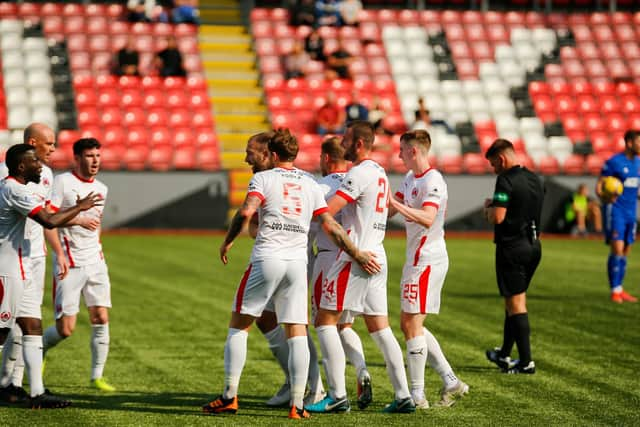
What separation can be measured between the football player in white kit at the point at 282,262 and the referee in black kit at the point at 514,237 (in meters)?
2.50

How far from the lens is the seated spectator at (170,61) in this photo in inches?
1137

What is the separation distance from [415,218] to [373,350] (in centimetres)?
339

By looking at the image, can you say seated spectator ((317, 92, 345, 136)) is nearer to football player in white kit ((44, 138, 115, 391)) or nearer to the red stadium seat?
the red stadium seat

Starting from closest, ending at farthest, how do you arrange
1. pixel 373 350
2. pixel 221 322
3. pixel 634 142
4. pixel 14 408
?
pixel 14 408 → pixel 373 350 → pixel 221 322 → pixel 634 142

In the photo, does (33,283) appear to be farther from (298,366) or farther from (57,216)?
(298,366)

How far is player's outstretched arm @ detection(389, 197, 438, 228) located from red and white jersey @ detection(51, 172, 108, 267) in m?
2.64

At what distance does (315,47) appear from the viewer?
3073cm

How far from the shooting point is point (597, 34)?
3456 cm

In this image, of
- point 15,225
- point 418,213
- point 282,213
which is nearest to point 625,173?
point 418,213

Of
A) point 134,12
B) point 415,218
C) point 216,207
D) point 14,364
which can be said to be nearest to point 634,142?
point 415,218

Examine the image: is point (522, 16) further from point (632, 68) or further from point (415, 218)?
point (415, 218)

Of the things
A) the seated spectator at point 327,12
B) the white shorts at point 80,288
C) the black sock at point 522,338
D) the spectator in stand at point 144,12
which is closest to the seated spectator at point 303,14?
the seated spectator at point 327,12

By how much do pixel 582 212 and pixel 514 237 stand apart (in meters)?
17.5

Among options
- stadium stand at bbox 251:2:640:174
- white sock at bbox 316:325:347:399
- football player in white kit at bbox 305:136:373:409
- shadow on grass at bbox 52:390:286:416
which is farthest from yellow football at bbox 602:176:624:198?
stadium stand at bbox 251:2:640:174
